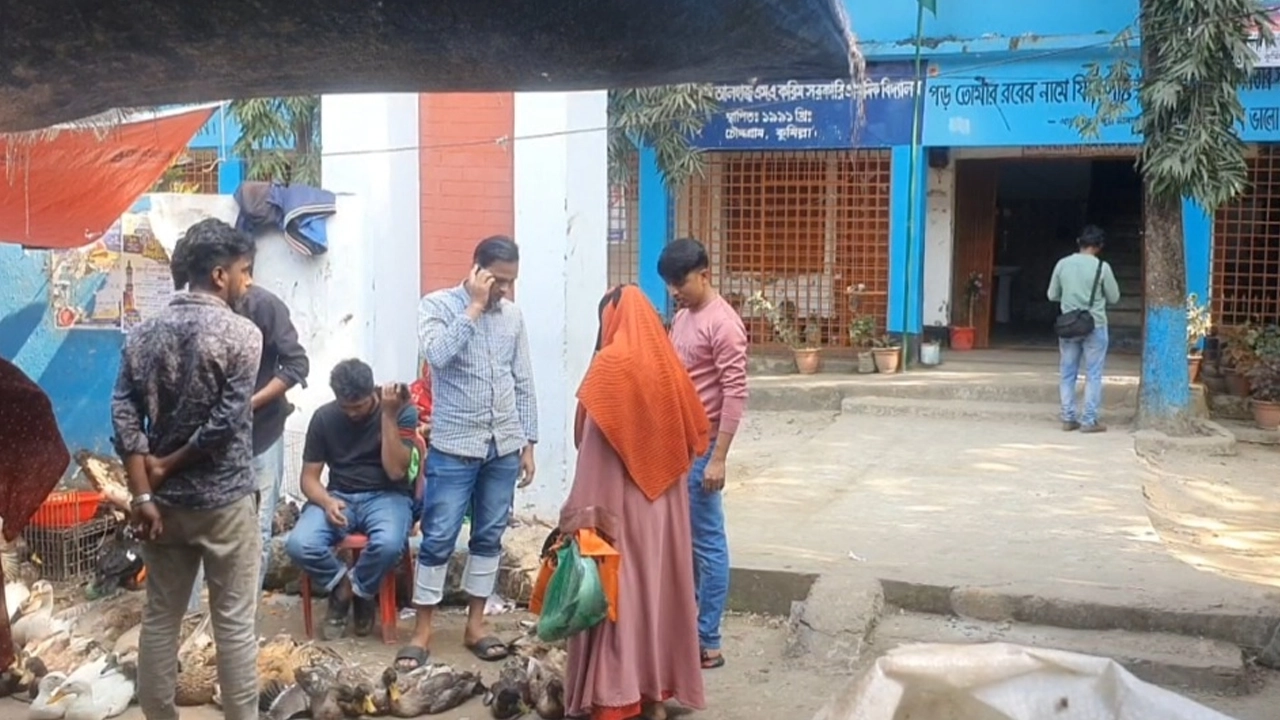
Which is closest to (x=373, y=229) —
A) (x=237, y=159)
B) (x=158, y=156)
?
(x=158, y=156)

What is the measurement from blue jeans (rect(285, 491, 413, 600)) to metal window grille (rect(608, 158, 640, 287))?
861cm

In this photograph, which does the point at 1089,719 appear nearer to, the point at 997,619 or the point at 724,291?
the point at 997,619

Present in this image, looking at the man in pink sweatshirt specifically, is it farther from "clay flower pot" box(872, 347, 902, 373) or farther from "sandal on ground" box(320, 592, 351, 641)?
"clay flower pot" box(872, 347, 902, 373)

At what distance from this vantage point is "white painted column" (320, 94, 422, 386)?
7.11m

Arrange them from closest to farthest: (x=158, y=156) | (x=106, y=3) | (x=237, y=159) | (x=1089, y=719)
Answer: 1. (x=106, y=3)
2. (x=1089, y=719)
3. (x=158, y=156)
4. (x=237, y=159)

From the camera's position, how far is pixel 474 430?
548 cm

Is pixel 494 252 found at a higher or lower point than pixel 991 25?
lower

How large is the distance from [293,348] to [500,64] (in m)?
3.57

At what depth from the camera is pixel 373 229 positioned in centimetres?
714

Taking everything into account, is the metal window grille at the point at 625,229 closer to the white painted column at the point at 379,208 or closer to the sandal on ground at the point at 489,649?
the white painted column at the point at 379,208

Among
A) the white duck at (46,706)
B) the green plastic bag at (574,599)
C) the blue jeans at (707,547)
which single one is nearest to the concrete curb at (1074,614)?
the blue jeans at (707,547)

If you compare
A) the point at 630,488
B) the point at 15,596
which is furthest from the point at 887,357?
the point at 15,596

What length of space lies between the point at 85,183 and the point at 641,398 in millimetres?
3453

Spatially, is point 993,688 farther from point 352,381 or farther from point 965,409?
point 965,409
